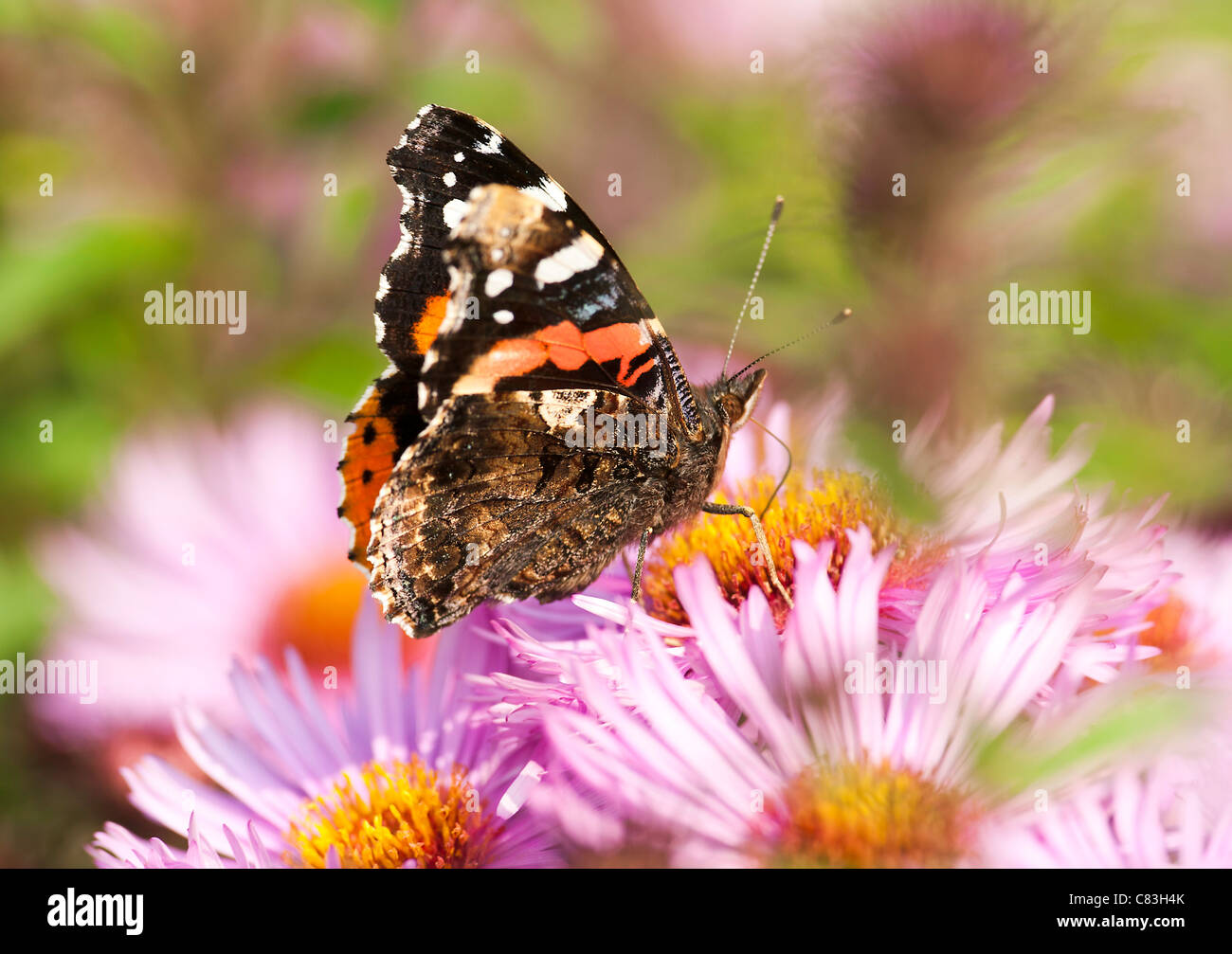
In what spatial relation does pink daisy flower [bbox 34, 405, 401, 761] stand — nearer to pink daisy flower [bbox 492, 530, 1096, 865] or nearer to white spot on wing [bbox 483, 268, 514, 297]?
white spot on wing [bbox 483, 268, 514, 297]

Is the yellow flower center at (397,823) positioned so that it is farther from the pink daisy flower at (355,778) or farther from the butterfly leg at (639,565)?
the butterfly leg at (639,565)

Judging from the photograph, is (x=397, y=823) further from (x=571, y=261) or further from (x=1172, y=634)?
(x=1172, y=634)

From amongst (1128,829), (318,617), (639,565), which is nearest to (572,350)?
(639,565)

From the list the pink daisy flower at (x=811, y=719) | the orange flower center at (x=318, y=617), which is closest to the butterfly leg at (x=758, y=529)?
the pink daisy flower at (x=811, y=719)

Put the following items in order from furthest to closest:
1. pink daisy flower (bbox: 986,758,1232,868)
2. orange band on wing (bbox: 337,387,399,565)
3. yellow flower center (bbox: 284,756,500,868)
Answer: orange band on wing (bbox: 337,387,399,565) < yellow flower center (bbox: 284,756,500,868) < pink daisy flower (bbox: 986,758,1232,868)

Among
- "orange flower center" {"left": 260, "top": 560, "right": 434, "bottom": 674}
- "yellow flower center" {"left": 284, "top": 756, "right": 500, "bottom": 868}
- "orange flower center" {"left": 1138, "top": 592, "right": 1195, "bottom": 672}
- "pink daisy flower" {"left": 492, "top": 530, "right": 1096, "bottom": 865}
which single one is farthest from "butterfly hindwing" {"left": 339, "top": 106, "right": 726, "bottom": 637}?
"orange flower center" {"left": 260, "top": 560, "right": 434, "bottom": 674}

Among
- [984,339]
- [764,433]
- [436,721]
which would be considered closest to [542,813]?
[436,721]
